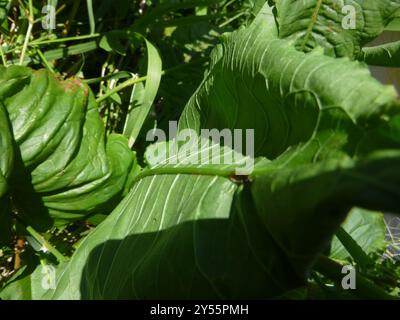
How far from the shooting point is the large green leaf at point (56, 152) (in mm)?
822

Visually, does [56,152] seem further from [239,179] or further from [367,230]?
[367,230]

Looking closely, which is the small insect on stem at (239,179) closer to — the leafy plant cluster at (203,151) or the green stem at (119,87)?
the leafy plant cluster at (203,151)

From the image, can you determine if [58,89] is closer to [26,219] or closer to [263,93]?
[26,219]

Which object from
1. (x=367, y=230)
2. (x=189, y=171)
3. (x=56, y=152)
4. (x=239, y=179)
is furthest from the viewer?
(x=367, y=230)

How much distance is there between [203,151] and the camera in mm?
811

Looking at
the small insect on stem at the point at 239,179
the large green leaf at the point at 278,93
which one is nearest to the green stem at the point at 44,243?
the large green leaf at the point at 278,93

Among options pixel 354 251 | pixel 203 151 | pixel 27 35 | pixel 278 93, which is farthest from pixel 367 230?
pixel 27 35

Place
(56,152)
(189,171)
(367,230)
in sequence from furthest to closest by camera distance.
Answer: (367,230), (56,152), (189,171)

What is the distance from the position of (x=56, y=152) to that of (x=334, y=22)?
462 mm

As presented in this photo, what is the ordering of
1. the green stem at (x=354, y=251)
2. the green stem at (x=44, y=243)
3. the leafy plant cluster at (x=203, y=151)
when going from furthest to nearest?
the green stem at (x=44, y=243) → the green stem at (x=354, y=251) → the leafy plant cluster at (x=203, y=151)

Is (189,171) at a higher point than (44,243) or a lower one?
higher

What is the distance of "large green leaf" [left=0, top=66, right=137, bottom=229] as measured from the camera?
2.70 ft

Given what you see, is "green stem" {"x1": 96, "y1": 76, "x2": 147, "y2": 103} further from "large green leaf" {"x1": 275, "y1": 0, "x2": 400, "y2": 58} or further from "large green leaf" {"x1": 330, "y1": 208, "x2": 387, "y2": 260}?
"large green leaf" {"x1": 330, "y1": 208, "x2": 387, "y2": 260}

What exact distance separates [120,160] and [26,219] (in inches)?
7.2
